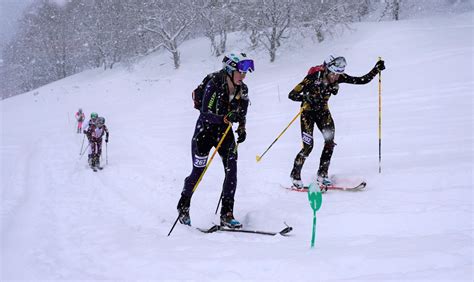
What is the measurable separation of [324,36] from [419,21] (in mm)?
6269

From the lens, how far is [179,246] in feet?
14.5

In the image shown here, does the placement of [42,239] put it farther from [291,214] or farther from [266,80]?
[266,80]

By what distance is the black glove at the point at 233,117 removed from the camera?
4.95 meters

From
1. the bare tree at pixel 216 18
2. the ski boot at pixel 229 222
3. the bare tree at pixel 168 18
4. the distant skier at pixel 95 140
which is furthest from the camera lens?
the bare tree at pixel 168 18

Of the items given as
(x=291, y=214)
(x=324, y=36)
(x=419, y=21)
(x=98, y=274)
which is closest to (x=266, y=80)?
(x=324, y=36)

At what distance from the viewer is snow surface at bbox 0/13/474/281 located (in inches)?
144

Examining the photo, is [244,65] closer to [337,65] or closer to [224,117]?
[224,117]

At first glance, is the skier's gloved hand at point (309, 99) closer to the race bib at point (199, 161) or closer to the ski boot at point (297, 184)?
the ski boot at point (297, 184)


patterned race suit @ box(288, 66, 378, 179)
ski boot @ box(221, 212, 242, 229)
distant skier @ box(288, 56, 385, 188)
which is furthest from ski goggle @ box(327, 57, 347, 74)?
ski boot @ box(221, 212, 242, 229)

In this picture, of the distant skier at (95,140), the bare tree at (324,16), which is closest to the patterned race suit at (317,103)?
the distant skier at (95,140)

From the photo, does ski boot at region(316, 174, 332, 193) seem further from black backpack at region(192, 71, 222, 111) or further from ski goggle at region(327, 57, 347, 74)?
black backpack at region(192, 71, 222, 111)

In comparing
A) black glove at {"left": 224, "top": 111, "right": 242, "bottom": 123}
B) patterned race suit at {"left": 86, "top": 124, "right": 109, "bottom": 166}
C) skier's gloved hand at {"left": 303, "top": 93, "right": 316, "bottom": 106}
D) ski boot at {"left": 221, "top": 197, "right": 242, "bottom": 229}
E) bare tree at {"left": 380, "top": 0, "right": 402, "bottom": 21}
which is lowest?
ski boot at {"left": 221, "top": 197, "right": 242, "bottom": 229}

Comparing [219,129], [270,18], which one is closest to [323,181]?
[219,129]

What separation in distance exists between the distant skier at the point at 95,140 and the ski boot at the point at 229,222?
6.90 metres
